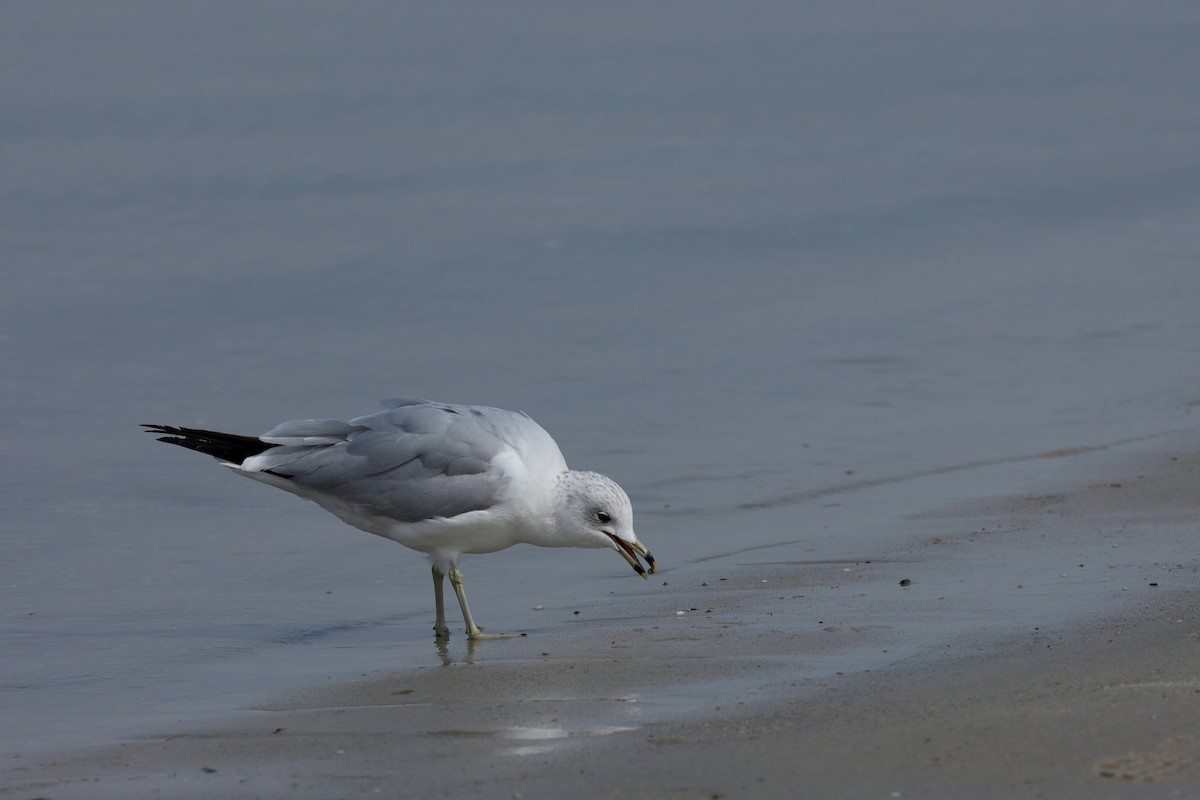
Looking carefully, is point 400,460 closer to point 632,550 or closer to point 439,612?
point 439,612

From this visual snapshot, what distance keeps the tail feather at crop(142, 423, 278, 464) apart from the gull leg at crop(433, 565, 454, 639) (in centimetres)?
87

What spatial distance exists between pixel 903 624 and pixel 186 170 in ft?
42.4

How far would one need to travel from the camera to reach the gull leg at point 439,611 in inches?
247

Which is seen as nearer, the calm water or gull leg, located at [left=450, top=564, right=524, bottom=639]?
gull leg, located at [left=450, top=564, right=524, bottom=639]

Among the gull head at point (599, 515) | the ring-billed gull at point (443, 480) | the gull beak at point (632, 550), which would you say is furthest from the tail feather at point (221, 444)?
the gull beak at point (632, 550)

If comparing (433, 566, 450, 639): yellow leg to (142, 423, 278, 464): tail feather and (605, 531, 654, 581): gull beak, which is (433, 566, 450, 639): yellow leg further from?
(142, 423, 278, 464): tail feather

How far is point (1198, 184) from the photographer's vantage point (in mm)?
17625

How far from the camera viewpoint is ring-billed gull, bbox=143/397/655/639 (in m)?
6.31

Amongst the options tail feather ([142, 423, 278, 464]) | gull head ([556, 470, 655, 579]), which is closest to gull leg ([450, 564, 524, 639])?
gull head ([556, 470, 655, 579])

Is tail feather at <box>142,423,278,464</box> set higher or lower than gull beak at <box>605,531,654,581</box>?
higher

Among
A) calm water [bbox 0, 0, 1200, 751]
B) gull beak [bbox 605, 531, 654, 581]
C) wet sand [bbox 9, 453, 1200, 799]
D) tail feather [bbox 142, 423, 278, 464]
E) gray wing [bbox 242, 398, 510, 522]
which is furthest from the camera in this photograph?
calm water [bbox 0, 0, 1200, 751]

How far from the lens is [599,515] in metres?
6.26

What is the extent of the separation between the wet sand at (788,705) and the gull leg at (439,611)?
0.76ft

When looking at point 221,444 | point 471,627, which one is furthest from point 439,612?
point 221,444
